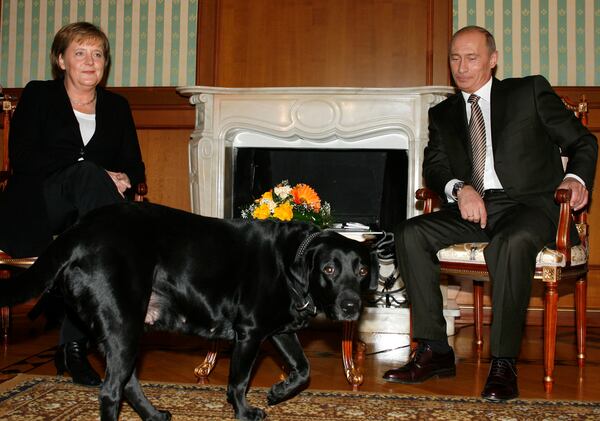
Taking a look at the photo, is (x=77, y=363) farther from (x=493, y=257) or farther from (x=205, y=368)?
(x=493, y=257)

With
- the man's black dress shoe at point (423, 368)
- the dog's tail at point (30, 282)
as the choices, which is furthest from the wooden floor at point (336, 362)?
the dog's tail at point (30, 282)

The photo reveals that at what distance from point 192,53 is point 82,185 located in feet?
6.70

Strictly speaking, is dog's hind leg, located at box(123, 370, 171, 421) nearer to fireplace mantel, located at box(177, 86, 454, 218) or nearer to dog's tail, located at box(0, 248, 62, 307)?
dog's tail, located at box(0, 248, 62, 307)

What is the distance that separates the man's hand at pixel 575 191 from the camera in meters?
2.90

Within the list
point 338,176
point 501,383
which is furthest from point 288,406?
point 338,176

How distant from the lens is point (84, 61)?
120 inches

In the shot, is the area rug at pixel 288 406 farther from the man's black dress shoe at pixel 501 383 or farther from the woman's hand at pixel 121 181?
the woman's hand at pixel 121 181

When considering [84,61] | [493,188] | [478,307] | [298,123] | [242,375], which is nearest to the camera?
[242,375]

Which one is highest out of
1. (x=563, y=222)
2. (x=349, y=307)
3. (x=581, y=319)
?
(x=563, y=222)

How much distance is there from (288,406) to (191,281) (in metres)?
0.65

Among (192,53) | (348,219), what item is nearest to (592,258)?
(348,219)

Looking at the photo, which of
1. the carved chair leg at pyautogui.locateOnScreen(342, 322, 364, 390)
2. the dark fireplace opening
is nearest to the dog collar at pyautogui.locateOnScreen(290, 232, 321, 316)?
the carved chair leg at pyautogui.locateOnScreen(342, 322, 364, 390)

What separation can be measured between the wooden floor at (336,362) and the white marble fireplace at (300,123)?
3.24 feet

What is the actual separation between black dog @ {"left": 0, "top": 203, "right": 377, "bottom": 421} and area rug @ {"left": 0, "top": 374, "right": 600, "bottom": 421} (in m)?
0.15
